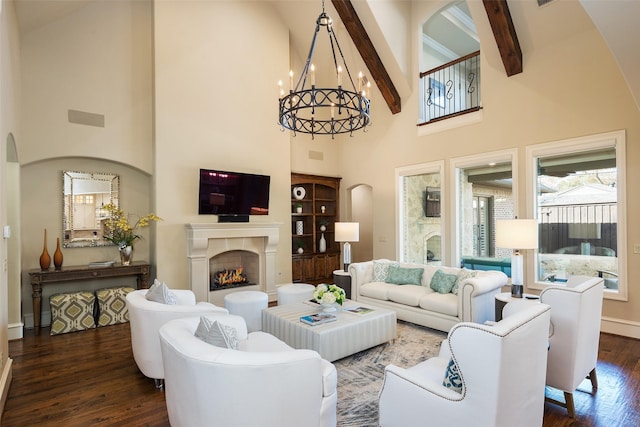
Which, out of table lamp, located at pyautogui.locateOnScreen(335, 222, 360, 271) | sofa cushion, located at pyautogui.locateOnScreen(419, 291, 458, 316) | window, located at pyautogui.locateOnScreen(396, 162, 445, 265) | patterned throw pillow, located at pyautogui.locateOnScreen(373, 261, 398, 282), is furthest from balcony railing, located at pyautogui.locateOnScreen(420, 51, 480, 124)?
sofa cushion, located at pyautogui.locateOnScreen(419, 291, 458, 316)

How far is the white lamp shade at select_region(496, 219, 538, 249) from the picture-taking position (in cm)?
366

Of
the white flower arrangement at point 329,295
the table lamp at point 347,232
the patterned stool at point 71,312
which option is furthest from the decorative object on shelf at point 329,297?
the patterned stool at point 71,312

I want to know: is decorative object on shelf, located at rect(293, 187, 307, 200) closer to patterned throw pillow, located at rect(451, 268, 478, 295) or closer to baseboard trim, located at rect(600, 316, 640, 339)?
patterned throw pillow, located at rect(451, 268, 478, 295)

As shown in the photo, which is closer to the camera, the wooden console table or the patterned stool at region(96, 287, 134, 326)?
the wooden console table

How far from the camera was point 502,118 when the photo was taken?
5.53 metres

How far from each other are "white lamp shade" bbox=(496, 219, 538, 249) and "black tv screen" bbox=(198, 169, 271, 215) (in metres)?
4.22

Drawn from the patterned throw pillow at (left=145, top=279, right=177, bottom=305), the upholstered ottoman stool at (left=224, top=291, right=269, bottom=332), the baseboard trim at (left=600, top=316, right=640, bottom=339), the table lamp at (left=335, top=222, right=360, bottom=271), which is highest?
the table lamp at (left=335, top=222, right=360, bottom=271)

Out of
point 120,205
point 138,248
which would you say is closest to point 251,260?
point 138,248

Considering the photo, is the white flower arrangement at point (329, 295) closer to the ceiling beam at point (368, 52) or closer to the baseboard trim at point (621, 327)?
the baseboard trim at point (621, 327)

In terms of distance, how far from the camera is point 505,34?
5035 mm

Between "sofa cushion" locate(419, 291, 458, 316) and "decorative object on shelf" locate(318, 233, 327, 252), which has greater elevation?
"decorative object on shelf" locate(318, 233, 327, 252)

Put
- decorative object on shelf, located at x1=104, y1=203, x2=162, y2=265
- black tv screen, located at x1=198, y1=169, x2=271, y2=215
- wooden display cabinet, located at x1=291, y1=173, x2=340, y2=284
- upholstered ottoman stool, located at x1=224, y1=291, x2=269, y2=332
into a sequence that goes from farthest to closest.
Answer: wooden display cabinet, located at x1=291, y1=173, x2=340, y2=284 → black tv screen, located at x1=198, y1=169, x2=271, y2=215 → decorative object on shelf, located at x1=104, y1=203, x2=162, y2=265 → upholstered ottoman stool, located at x1=224, y1=291, x2=269, y2=332

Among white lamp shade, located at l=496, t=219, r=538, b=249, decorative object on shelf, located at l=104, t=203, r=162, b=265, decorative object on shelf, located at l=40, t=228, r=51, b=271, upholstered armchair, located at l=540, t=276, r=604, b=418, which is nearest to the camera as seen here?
upholstered armchair, located at l=540, t=276, r=604, b=418

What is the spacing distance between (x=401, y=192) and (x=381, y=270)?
6.75 feet
